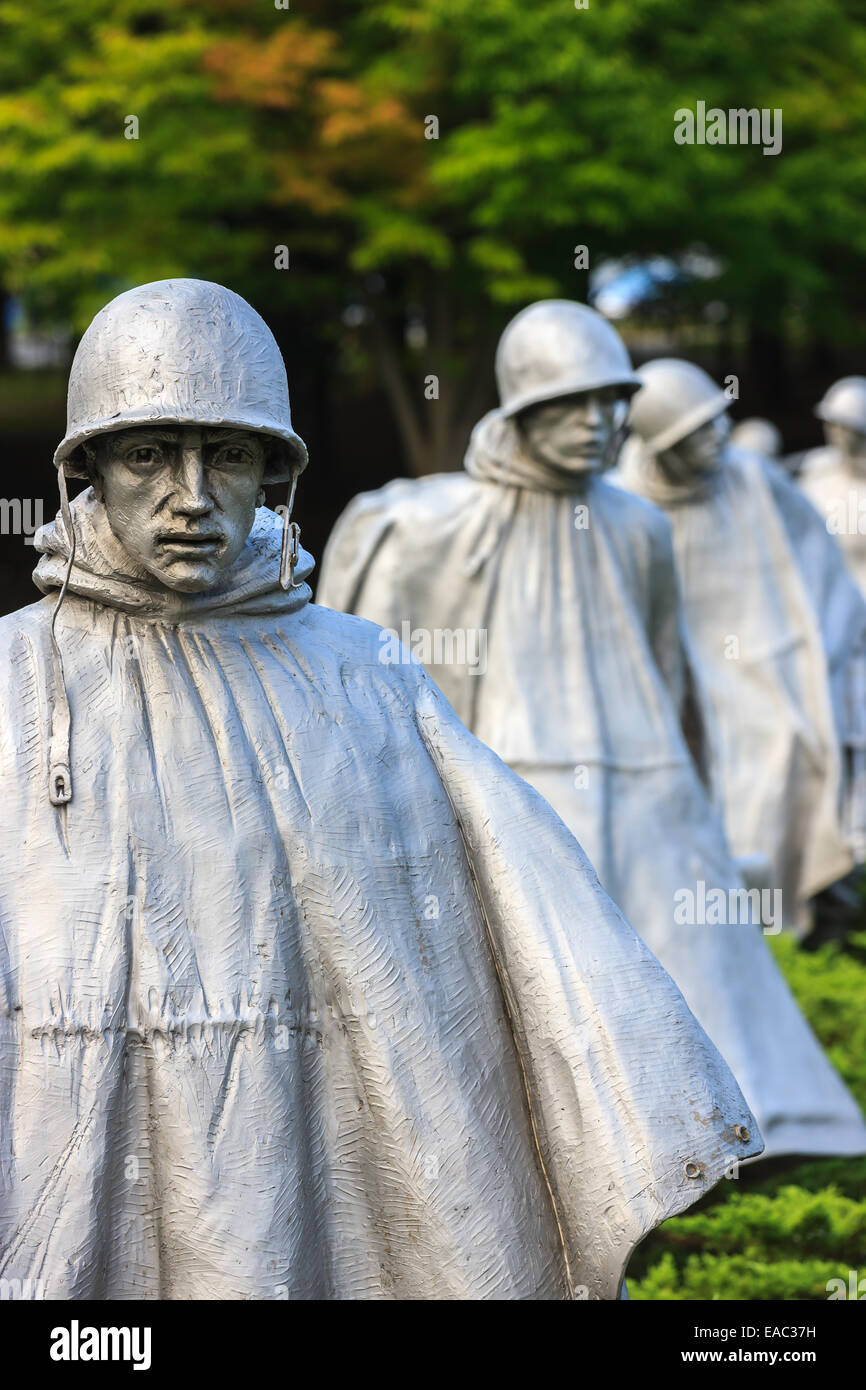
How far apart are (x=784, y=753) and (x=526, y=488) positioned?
15.2 ft

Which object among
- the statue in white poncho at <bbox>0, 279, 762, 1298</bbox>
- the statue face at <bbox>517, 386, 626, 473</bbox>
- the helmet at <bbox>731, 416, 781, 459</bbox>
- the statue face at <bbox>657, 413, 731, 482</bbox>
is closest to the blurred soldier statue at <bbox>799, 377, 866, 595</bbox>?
the statue face at <bbox>657, 413, 731, 482</bbox>

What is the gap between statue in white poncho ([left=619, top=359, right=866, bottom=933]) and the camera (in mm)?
13391

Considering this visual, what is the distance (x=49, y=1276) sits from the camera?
3982mm

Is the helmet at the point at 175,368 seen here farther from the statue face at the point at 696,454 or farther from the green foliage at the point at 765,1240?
the statue face at the point at 696,454

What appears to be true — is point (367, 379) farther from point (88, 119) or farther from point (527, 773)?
point (527, 773)

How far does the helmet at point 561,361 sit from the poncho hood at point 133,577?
506 cm

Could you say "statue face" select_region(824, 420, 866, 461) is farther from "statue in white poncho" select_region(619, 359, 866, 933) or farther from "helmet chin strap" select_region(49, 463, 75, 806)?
"helmet chin strap" select_region(49, 463, 75, 806)

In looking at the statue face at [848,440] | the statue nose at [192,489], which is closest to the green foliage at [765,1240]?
the statue nose at [192,489]

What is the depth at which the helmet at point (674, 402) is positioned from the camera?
12734 millimetres

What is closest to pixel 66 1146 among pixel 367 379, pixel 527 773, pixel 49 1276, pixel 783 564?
pixel 49 1276

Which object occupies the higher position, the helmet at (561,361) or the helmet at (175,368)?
Answer: the helmet at (561,361)

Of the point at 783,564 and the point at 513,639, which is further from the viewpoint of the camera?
the point at 783,564

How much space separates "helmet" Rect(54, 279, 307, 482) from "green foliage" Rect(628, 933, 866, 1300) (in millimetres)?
4224

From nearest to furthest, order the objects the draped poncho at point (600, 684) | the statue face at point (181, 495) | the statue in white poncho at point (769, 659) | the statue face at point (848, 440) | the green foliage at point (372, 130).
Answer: the statue face at point (181, 495)
the draped poncho at point (600, 684)
the statue in white poncho at point (769, 659)
the statue face at point (848, 440)
the green foliage at point (372, 130)
